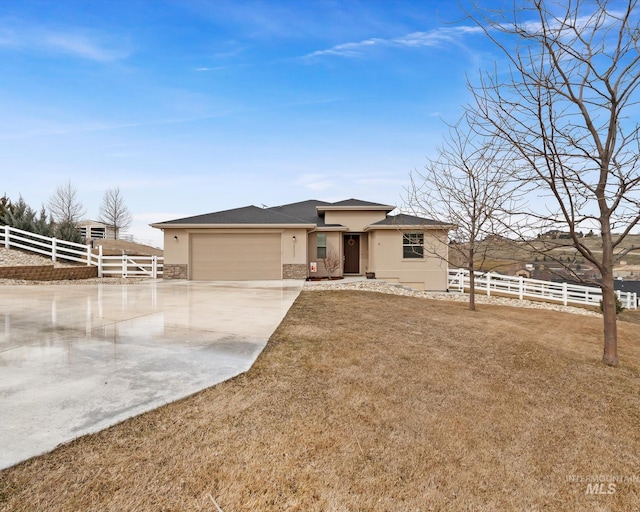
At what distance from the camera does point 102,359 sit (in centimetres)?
389

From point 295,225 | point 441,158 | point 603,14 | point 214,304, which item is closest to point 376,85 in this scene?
point 441,158

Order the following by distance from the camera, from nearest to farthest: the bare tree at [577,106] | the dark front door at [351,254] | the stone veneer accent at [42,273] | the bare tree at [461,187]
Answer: the bare tree at [577,106], the bare tree at [461,187], the stone veneer accent at [42,273], the dark front door at [351,254]

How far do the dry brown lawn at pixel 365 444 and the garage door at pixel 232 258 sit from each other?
11.3 meters

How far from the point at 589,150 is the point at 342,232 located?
13.0 m

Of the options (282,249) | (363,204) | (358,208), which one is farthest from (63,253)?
(363,204)

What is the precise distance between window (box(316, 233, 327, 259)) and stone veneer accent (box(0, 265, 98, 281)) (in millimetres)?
10886

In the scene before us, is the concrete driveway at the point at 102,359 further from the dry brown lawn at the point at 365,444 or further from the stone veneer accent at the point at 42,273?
the stone veneer accent at the point at 42,273

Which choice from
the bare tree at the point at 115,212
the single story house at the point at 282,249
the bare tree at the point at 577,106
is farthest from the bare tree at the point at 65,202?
the bare tree at the point at 577,106

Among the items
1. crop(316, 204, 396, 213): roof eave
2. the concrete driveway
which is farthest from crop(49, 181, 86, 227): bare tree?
the concrete driveway

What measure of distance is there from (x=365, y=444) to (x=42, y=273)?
16.1 metres

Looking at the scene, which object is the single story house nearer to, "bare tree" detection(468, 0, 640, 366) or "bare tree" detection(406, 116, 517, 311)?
"bare tree" detection(406, 116, 517, 311)

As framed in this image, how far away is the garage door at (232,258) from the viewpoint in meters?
15.7

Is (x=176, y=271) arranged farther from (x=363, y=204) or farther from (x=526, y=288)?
(x=526, y=288)

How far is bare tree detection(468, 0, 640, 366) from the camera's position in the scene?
4332 mm
